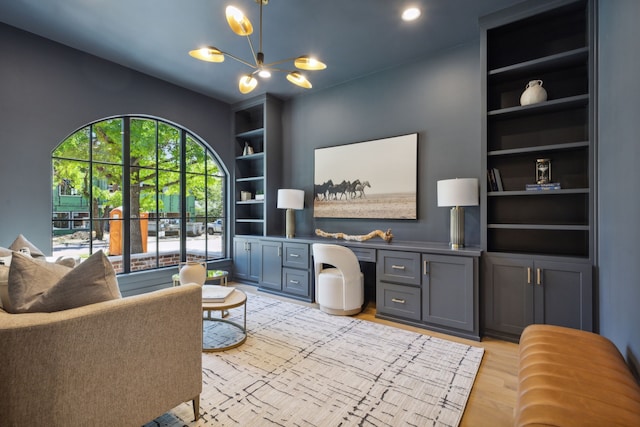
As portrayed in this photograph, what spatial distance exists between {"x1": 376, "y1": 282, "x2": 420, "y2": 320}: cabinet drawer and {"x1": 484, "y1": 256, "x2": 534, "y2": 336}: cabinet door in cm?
64

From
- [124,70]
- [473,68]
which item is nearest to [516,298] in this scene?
[473,68]

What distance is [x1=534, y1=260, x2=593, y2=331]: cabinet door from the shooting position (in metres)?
2.38

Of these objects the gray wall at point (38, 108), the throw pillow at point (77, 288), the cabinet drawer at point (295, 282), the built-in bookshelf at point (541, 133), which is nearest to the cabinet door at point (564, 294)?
the built-in bookshelf at point (541, 133)

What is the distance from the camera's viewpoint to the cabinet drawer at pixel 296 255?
3930mm

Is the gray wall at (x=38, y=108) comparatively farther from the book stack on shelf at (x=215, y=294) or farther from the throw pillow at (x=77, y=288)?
the throw pillow at (x=77, y=288)

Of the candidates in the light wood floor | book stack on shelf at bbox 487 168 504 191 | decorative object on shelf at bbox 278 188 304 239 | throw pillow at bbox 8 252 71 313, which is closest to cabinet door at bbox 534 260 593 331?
the light wood floor

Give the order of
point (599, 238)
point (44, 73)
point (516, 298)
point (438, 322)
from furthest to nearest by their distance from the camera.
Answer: point (44, 73), point (438, 322), point (516, 298), point (599, 238)

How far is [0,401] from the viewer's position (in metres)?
1.08

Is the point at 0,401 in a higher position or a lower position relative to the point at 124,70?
lower

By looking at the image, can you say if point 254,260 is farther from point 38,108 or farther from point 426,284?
point 38,108

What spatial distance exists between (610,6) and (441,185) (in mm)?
1669

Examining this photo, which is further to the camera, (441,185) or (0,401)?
(441,185)

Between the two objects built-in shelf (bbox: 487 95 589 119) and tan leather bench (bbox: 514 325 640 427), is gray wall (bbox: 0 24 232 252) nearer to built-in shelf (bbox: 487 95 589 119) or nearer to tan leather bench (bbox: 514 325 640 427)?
tan leather bench (bbox: 514 325 640 427)

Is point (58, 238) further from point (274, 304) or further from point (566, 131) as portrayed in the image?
A: point (566, 131)
